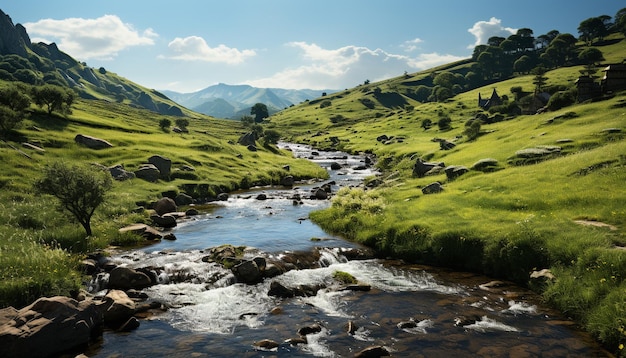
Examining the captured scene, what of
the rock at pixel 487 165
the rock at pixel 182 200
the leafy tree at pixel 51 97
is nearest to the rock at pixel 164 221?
the rock at pixel 182 200

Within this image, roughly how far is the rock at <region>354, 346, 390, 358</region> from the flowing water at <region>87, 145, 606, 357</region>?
0.40 meters

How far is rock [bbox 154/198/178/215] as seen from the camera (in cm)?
3993

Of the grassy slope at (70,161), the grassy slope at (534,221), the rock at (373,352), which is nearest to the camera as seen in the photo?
the rock at (373,352)

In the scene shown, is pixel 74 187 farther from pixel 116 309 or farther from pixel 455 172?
pixel 455 172

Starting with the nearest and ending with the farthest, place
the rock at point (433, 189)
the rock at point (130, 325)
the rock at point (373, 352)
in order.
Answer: the rock at point (373, 352)
the rock at point (130, 325)
the rock at point (433, 189)

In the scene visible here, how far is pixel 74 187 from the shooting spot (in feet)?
86.3

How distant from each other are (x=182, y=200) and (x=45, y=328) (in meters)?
32.2

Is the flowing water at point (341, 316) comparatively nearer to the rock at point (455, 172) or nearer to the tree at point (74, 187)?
the tree at point (74, 187)

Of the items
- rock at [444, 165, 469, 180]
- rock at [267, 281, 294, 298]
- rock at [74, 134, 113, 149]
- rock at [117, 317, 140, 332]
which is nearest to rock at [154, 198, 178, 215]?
rock at [267, 281, 294, 298]

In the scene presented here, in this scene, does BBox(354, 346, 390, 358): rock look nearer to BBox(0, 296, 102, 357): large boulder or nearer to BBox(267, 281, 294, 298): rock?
BBox(267, 281, 294, 298): rock

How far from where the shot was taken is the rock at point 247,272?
22.5 metres

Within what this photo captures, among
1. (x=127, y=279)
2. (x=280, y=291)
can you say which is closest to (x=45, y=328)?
(x=127, y=279)

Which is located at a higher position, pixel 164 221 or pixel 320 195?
pixel 164 221

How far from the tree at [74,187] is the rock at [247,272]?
1324cm
